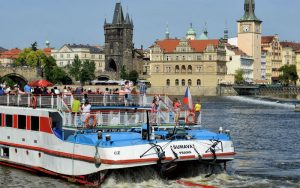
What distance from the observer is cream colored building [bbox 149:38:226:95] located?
567ft

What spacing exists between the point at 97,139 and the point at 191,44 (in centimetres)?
15245

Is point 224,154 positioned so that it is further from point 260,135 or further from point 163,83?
point 163,83

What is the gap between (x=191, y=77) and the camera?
174000 mm

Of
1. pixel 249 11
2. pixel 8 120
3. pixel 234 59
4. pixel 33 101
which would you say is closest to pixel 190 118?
pixel 33 101

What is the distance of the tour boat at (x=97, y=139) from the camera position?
23.6 meters

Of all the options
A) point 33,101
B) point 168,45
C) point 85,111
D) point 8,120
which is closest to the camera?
point 85,111

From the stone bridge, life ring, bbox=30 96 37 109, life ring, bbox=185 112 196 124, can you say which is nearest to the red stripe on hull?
life ring, bbox=30 96 37 109

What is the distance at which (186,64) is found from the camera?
573 ft

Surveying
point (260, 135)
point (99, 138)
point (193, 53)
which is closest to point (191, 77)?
point (193, 53)

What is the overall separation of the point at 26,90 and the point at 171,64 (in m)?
144

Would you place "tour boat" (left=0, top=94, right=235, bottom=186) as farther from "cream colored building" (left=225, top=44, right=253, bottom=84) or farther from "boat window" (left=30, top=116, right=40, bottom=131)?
"cream colored building" (left=225, top=44, right=253, bottom=84)

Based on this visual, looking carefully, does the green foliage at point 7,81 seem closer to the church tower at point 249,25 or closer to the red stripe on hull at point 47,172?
the church tower at point 249,25

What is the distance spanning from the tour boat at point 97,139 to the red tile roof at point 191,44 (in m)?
145

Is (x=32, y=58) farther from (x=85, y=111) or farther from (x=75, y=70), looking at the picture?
(x=85, y=111)
